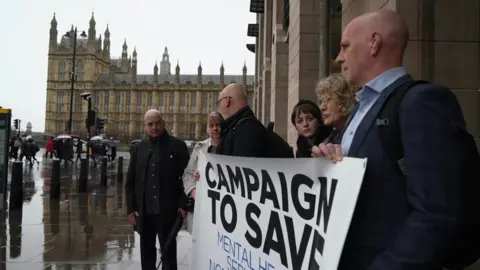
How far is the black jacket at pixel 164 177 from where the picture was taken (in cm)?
488

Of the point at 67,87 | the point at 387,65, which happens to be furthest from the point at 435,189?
the point at 67,87

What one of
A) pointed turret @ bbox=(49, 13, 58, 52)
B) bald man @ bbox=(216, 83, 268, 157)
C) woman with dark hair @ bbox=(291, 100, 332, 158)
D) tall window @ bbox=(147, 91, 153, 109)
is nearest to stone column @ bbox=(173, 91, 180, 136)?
tall window @ bbox=(147, 91, 153, 109)

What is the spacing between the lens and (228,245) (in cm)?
269

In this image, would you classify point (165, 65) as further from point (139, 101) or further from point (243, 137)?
point (243, 137)

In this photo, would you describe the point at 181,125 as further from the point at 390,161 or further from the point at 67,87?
the point at 390,161

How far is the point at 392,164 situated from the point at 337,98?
3.74 ft

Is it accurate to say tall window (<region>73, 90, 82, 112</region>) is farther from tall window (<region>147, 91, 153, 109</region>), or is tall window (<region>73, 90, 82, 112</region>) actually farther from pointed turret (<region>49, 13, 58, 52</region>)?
tall window (<region>147, 91, 153, 109</region>)

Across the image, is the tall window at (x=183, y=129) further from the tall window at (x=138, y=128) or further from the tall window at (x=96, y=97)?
the tall window at (x=96, y=97)

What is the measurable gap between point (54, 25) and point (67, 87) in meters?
17.2

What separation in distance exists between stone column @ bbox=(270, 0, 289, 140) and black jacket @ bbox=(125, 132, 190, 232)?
32.1ft

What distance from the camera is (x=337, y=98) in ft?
8.70

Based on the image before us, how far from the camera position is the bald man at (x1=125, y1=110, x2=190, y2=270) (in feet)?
15.9

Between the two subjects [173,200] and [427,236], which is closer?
[427,236]

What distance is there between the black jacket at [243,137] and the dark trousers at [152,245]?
1.89 m
